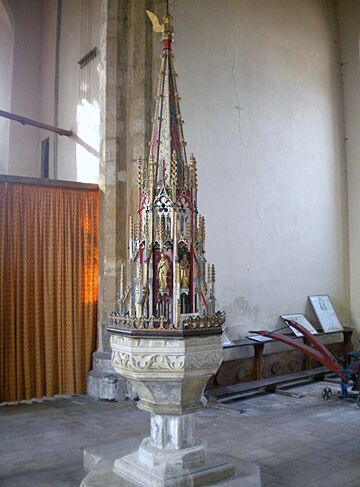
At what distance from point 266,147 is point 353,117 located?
7.36 ft

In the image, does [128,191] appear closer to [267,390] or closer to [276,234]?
[276,234]

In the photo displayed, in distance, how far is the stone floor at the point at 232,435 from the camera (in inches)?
151

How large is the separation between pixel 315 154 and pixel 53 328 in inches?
204

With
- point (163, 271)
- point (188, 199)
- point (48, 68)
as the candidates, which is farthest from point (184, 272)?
point (48, 68)

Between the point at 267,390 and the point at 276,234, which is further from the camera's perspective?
the point at 276,234

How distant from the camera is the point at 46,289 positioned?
6.35 m

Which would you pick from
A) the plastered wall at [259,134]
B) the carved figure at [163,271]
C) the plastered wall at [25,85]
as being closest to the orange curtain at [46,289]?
the plastered wall at [259,134]

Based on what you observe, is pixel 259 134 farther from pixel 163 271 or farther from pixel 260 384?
pixel 163 271

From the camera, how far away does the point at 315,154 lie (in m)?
8.82

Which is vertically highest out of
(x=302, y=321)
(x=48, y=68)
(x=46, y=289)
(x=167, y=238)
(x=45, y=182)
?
(x=48, y=68)

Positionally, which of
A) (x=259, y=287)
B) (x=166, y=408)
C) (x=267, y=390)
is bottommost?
(x=267, y=390)

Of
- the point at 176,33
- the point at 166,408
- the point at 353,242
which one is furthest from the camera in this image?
the point at 353,242

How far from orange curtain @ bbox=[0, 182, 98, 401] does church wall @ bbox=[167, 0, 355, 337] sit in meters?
1.69

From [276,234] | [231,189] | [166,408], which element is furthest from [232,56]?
[166,408]
